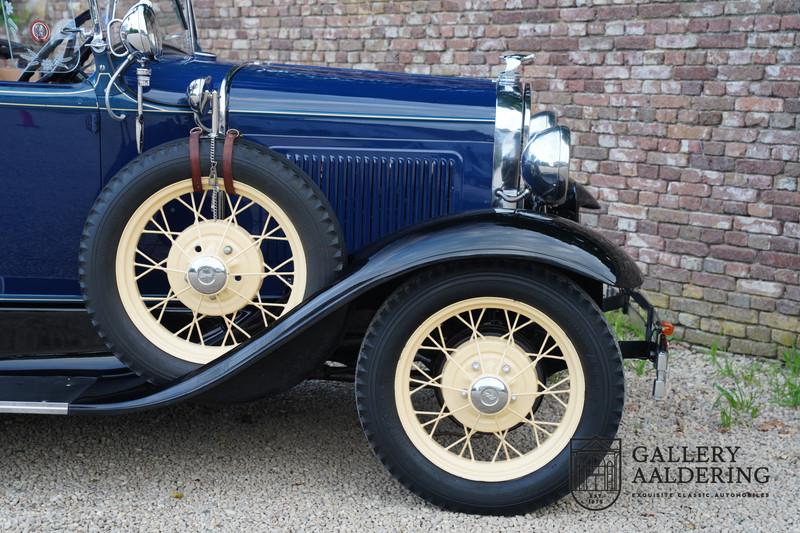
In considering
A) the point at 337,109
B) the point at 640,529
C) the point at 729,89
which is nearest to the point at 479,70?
the point at 729,89

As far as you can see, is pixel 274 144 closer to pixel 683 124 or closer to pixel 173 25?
pixel 173 25

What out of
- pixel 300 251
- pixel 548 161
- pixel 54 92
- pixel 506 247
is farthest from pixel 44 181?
pixel 548 161

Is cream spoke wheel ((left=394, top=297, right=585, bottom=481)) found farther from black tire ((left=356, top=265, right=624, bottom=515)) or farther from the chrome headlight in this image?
the chrome headlight

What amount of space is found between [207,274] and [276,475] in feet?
2.62

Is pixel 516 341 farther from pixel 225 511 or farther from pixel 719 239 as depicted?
pixel 719 239

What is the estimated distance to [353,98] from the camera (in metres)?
3.05

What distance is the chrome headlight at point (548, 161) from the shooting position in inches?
112

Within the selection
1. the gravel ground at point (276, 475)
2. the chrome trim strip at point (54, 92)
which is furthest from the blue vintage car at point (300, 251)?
the gravel ground at point (276, 475)

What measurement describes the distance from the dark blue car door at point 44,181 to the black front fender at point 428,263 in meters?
0.62

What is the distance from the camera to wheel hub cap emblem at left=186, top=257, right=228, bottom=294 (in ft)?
9.08

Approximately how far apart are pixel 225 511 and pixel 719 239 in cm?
302

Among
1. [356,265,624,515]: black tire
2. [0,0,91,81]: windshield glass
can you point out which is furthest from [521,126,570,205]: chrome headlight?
[0,0,91,81]: windshield glass

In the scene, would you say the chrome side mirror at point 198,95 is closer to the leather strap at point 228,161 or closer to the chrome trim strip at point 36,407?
the leather strap at point 228,161

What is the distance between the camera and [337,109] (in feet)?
9.96
